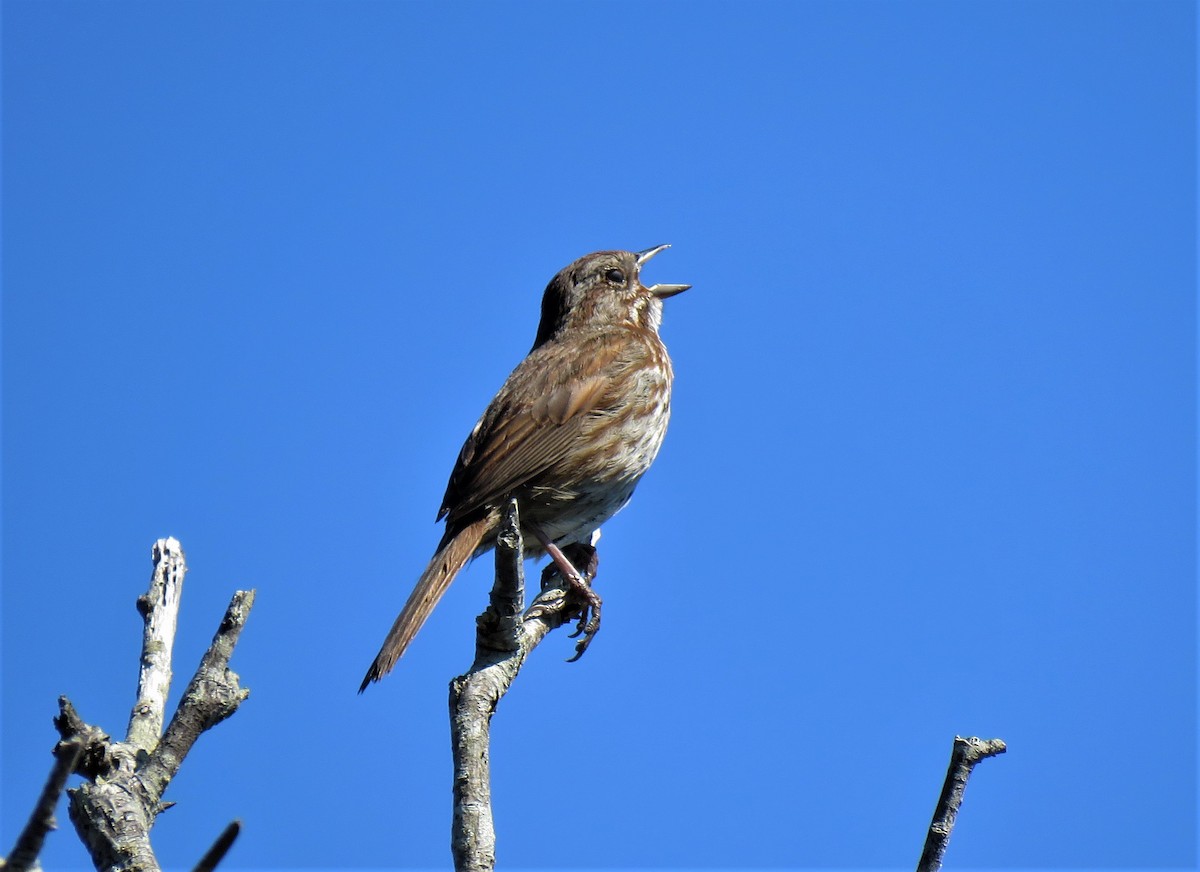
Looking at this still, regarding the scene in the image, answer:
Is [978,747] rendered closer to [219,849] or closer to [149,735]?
[219,849]

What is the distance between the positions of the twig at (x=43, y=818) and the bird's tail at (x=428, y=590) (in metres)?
2.90

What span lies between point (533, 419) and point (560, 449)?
0.24m

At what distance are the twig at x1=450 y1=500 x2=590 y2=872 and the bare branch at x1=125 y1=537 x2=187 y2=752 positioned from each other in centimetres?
89

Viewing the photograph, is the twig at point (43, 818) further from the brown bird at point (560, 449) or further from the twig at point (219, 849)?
the brown bird at point (560, 449)

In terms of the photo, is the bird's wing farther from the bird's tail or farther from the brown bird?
the bird's tail

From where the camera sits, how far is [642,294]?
23.9 ft

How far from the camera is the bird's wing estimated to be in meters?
5.69

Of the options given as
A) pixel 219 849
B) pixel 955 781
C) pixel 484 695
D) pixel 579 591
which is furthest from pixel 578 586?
pixel 219 849

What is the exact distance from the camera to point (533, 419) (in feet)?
19.6

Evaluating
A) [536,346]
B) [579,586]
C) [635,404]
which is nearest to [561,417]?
[635,404]

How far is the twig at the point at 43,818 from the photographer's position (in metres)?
1.62

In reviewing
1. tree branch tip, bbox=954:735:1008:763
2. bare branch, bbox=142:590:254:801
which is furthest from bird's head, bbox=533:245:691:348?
tree branch tip, bbox=954:735:1008:763

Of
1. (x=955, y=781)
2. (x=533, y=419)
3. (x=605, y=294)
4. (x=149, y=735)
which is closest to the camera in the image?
(x=955, y=781)

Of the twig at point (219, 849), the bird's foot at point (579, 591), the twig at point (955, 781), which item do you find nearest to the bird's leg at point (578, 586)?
the bird's foot at point (579, 591)
